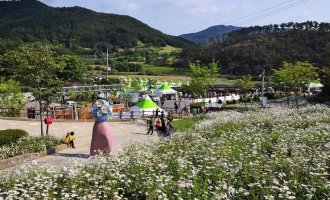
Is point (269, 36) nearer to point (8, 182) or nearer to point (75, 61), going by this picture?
point (75, 61)

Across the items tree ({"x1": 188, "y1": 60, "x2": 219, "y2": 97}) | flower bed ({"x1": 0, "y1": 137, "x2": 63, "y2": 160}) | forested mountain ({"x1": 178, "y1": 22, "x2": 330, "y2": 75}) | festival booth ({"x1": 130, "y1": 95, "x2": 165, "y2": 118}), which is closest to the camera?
flower bed ({"x1": 0, "y1": 137, "x2": 63, "y2": 160})

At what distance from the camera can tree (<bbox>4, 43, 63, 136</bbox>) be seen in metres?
23.1

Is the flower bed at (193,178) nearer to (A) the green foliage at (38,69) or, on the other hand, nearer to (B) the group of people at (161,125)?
(A) the green foliage at (38,69)

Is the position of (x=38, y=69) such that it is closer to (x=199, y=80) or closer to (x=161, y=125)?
(x=161, y=125)

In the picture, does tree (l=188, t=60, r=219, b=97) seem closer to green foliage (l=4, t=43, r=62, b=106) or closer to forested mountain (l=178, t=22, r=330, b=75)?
green foliage (l=4, t=43, r=62, b=106)

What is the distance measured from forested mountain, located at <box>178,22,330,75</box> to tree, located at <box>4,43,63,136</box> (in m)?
111

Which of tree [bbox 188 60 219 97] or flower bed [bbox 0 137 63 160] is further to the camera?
tree [bbox 188 60 219 97]

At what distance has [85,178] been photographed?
938 cm

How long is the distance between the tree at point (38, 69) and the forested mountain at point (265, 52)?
111m

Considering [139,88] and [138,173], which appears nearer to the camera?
[138,173]

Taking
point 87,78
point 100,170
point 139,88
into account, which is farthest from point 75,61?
point 100,170

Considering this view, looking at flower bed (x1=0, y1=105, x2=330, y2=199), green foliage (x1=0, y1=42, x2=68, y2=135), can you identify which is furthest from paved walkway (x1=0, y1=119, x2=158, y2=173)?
flower bed (x1=0, y1=105, x2=330, y2=199)

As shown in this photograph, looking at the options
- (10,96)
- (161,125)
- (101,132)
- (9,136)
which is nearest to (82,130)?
(161,125)

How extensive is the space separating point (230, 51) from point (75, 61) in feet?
238
